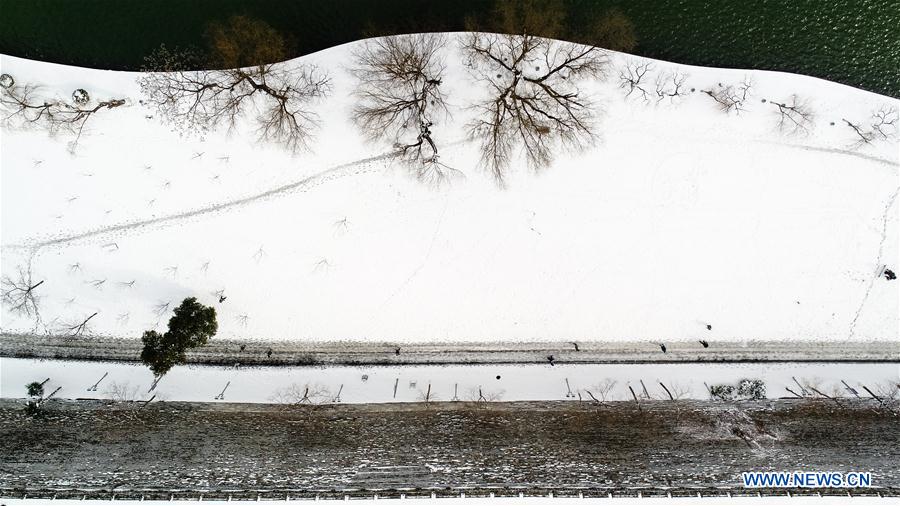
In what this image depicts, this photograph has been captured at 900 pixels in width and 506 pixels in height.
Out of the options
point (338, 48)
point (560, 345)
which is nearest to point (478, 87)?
point (338, 48)

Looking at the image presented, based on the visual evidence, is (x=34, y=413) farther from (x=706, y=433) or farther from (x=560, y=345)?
(x=706, y=433)

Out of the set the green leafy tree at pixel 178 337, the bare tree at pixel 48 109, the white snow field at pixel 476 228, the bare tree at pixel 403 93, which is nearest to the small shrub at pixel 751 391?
the white snow field at pixel 476 228

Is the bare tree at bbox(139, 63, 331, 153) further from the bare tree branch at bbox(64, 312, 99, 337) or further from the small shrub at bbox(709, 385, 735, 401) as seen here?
Result: the small shrub at bbox(709, 385, 735, 401)

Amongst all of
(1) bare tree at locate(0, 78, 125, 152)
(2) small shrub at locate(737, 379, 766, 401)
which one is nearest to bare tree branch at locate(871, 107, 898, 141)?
(2) small shrub at locate(737, 379, 766, 401)

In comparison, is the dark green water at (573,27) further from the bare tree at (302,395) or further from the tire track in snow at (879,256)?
the bare tree at (302,395)

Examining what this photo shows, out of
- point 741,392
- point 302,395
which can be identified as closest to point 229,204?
point 302,395

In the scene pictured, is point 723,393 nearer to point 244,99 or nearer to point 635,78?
point 635,78

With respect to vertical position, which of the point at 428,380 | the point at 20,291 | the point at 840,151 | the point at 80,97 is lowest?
the point at 428,380
